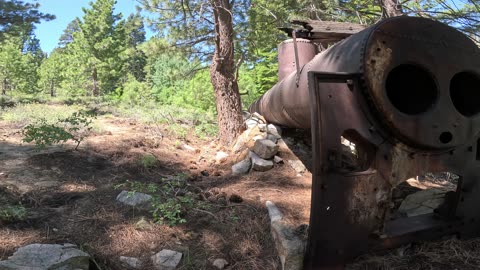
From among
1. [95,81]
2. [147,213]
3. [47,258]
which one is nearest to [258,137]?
[147,213]

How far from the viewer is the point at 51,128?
581 cm

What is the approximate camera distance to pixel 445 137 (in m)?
2.60

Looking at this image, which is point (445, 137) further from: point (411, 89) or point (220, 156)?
point (220, 156)

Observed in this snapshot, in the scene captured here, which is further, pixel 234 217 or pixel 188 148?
pixel 188 148

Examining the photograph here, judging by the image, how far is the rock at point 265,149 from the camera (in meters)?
5.30

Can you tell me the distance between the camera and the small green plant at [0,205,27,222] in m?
3.21

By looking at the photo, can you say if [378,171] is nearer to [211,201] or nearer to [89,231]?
[211,201]

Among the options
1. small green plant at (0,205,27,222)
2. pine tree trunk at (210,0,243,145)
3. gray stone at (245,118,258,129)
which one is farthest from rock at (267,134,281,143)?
small green plant at (0,205,27,222)

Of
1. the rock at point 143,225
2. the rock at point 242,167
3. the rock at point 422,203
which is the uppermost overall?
the rock at point 422,203

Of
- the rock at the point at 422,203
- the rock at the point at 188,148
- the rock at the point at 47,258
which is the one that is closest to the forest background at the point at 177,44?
the rock at the point at 188,148

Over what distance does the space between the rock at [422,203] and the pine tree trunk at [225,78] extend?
3804mm

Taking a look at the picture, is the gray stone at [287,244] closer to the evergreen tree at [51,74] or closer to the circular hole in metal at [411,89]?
the circular hole in metal at [411,89]

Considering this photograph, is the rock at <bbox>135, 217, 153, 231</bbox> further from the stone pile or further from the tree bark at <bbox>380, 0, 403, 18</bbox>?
the tree bark at <bbox>380, 0, 403, 18</bbox>

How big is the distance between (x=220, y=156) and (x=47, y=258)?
12.8 feet
